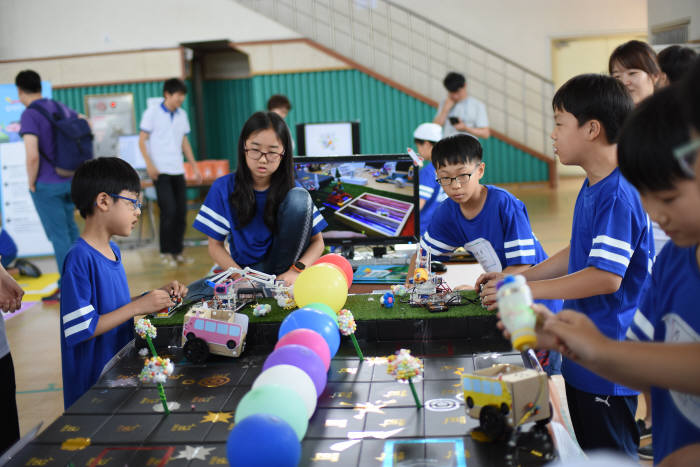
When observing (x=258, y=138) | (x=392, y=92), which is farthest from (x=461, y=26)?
(x=258, y=138)

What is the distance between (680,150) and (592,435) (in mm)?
1118

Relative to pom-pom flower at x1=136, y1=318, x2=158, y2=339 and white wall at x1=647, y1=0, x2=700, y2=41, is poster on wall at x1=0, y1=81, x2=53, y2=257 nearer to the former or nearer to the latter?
pom-pom flower at x1=136, y1=318, x2=158, y2=339

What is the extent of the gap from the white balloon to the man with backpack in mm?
4432

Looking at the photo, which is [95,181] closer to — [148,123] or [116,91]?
[148,123]

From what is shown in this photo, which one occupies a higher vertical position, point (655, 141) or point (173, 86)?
point (173, 86)

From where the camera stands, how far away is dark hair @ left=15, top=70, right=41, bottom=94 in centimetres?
507

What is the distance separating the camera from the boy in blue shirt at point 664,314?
3.25 feet

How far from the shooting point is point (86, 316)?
6.27 ft

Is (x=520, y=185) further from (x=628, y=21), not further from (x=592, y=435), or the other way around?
(x=592, y=435)

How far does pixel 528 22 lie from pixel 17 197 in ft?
27.1

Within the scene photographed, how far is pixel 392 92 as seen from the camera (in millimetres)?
10727

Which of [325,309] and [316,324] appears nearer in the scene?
[316,324]

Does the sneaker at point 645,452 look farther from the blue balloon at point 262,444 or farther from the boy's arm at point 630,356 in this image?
the blue balloon at point 262,444

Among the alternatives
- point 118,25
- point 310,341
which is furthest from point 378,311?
point 118,25
